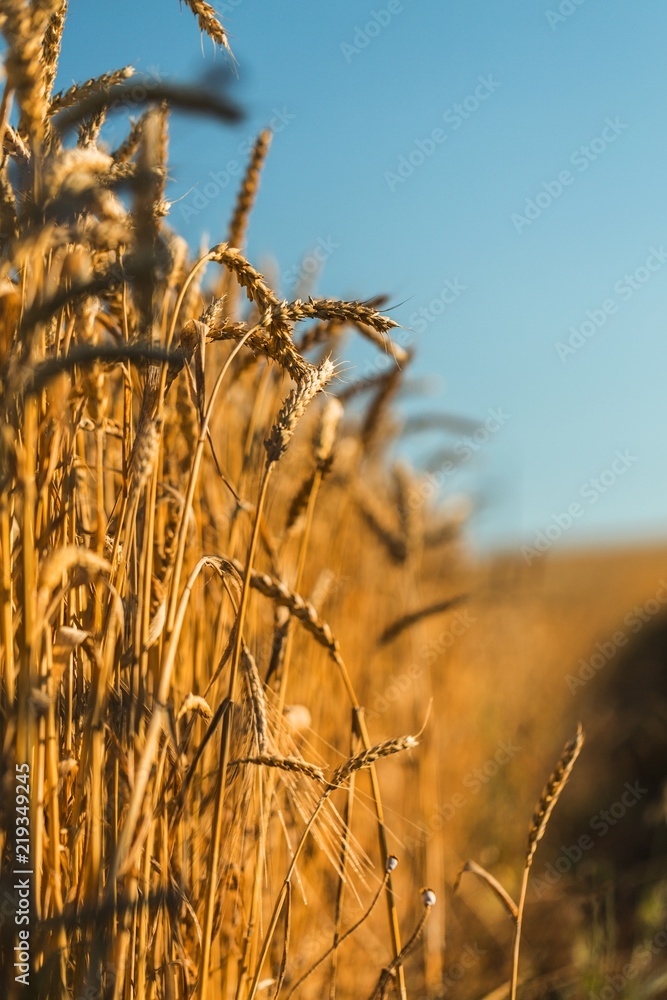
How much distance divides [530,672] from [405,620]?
2534 mm

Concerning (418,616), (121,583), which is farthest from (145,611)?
(418,616)

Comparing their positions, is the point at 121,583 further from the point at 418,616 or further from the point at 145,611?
the point at 418,616

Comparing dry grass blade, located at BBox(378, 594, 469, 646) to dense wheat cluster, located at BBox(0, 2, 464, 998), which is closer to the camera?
dense wheat cluster, located at BBox(0, 2, 464, 998)

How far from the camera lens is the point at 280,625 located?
0.92m

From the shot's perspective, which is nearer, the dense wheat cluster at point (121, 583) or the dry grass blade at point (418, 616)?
the dense wheat cluster at point (121, 583)

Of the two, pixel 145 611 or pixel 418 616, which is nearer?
pixel 145 611

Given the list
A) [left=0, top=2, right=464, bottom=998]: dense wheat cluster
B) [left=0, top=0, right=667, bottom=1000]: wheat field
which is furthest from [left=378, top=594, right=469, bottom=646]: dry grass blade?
[left=0, top=2, right=464, bottom=998]: dense wheat cluster

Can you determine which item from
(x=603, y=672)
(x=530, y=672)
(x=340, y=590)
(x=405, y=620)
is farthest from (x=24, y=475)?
(x=603, y=672)

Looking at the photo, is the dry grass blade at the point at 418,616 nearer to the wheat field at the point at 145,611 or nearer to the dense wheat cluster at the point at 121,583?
the wheat field at the point at 145,611

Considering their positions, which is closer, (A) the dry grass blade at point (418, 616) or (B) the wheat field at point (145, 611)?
(B) the wheat field at point (145, 611)

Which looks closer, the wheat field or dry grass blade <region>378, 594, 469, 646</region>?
the wheat field

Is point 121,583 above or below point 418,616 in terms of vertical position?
below

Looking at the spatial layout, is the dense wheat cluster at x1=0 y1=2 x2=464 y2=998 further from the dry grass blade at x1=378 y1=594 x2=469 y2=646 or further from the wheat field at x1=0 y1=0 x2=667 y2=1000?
the dry grass blade at x1=378 y1=594 x2=469 y2=646

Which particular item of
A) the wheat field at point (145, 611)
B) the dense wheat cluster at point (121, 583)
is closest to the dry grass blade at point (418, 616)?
the wheat field at point (145, 611)
